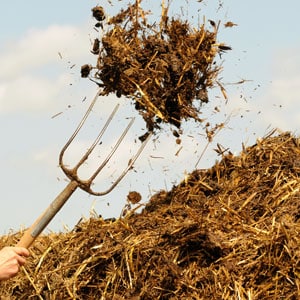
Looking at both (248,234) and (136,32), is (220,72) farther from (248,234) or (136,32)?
(248,234)

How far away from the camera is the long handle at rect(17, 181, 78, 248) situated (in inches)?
189

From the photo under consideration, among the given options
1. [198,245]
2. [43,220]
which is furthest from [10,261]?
[198,245]

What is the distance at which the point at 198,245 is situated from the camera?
448 centimetres

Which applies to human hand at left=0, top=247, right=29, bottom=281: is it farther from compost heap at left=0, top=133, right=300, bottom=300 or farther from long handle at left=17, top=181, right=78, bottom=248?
compost heap at left=0, top=133, right=300, bottom=300

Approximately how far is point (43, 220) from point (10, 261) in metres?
0.51

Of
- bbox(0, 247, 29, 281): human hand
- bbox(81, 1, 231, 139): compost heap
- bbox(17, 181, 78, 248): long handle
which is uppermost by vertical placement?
bbox(81, 1, 231, 139): compost heap

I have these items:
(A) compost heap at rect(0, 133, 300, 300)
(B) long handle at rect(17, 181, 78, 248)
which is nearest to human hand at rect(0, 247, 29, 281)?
(B) long handle at rect(17, 181, 78, 248)

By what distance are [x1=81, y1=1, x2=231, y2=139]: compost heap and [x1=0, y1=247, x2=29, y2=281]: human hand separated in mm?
1371

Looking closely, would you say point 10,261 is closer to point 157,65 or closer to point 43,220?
point 43,220

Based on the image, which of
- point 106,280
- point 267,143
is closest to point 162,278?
point 106,280

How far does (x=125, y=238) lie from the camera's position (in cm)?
482

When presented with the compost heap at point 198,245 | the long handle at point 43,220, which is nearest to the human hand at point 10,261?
the long handle at point 43,220

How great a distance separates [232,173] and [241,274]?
1.17 m

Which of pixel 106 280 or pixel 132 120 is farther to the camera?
pixel 132 120
